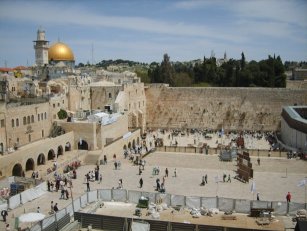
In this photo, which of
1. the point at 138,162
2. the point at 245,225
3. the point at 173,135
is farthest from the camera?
the point at 173,135

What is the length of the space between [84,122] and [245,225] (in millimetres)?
17199

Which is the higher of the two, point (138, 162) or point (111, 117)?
point (111, 117)

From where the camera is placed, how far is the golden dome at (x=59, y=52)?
5431 centimetres

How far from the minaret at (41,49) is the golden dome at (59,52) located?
784 mm

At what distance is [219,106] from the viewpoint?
42281mm

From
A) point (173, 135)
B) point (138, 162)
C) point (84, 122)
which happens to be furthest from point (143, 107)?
point (138, 162)

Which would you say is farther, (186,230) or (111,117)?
(111,117)

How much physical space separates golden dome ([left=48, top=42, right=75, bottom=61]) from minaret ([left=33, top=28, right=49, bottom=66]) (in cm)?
78

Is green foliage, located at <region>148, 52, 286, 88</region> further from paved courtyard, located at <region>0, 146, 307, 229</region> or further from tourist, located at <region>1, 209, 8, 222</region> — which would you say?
tourist, located at <region>1, 209, 8, 222</region>

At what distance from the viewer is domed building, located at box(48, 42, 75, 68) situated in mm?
54281

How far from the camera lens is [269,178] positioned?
73.0ft

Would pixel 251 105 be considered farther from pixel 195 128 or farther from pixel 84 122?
pixel 84 122

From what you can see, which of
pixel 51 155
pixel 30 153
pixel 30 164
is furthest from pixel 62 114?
pixel 30 153

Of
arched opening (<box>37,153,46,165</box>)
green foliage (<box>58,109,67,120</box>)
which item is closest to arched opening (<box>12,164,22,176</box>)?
arched opening (<box>37,153,46,165</box>)
